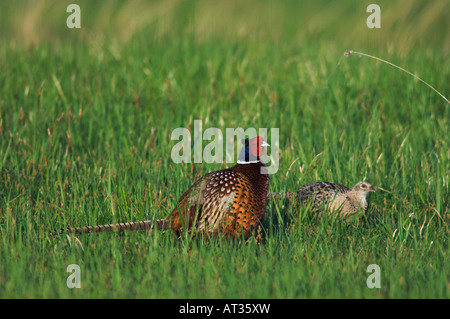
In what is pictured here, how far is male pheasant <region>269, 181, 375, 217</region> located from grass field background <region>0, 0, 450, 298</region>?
0.16 m

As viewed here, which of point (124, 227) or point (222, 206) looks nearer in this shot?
point (222, 206)

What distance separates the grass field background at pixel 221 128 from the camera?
14.8 feet

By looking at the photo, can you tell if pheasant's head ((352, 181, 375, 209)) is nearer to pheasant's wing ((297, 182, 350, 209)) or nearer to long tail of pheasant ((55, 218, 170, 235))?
pheasant's wing ((297, 182, 350, 209))

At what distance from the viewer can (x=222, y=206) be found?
16.4 feet

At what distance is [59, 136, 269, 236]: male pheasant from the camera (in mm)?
4988

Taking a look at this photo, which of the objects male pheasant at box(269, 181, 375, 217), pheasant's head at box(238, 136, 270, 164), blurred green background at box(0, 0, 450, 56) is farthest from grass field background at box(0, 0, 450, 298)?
pheasant's head at box(238, 136, 270, 164)

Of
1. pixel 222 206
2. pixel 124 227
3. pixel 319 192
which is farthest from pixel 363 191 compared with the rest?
pixel 124 227

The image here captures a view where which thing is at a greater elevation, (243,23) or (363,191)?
(243,23)

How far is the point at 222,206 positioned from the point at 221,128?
8.57 feet

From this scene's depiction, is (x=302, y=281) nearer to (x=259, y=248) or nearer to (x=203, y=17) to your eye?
(x=259, y=248)

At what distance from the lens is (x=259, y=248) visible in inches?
198

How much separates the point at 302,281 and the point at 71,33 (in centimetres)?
786

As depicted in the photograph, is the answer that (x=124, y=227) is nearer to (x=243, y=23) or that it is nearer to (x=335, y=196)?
(x=335, y=196)

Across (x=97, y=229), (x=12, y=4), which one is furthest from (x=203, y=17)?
(x=97, y=229)
